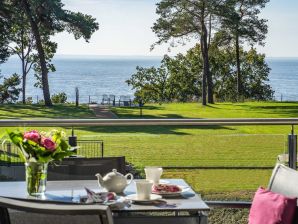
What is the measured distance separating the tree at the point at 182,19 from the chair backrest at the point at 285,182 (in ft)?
87.8

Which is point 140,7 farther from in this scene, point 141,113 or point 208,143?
point 208,143

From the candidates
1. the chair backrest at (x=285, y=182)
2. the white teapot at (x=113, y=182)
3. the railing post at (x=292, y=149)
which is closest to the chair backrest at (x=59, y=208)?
the white teapot at (x=113, y=182)

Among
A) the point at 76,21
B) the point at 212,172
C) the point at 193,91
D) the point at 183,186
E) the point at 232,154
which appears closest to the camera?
the point at 183,186

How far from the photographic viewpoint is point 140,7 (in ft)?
153

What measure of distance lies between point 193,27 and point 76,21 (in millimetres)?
7297

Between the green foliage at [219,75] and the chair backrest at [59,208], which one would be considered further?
the green foliage at [219,75]

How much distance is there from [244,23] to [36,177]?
29.0 metres

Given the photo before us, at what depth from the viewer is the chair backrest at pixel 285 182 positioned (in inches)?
112

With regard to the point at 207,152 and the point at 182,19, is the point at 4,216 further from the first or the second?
the point at 182,19

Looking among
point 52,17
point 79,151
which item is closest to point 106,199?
point 79,151

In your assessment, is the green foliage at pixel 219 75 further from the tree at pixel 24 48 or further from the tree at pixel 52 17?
the tree at pixel 52 17

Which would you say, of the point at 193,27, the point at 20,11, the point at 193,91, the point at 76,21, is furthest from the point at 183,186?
the point at 193,91

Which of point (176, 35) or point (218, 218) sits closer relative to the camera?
point (218, 218)

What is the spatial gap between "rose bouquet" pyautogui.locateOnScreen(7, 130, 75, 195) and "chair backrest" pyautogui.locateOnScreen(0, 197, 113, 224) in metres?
0.83
